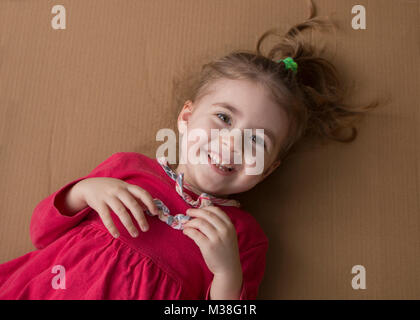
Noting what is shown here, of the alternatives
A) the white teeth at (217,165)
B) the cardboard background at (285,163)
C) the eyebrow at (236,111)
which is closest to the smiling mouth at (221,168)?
the white teeth at (217,165)

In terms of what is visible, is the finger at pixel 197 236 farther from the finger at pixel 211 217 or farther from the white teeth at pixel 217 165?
the white teeth at pixel 217 165

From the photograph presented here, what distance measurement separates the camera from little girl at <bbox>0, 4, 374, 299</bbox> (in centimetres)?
78

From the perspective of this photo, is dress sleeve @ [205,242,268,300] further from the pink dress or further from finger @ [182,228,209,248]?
finger @ [182,228,209,248]

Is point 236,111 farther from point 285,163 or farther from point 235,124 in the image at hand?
point 285,163

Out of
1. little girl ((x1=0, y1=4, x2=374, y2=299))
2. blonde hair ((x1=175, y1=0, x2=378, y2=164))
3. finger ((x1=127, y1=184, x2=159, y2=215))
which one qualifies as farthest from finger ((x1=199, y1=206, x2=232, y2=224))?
blonde hair ((x1=175, y1=0, x2=378, y2=164))

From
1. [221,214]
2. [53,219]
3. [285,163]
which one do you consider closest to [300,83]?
[285,163]

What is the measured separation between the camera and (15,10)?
3.67 feet

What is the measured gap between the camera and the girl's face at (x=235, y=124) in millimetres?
803

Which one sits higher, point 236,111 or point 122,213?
point 236,111

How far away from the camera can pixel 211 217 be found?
2.54ft

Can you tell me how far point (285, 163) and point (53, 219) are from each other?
0.58 metres

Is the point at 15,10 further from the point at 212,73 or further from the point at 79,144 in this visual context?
the point at 212,73

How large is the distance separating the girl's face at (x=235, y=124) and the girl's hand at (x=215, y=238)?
0.26 ft

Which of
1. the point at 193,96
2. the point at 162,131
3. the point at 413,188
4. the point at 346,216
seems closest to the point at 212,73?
the point at 193,96
